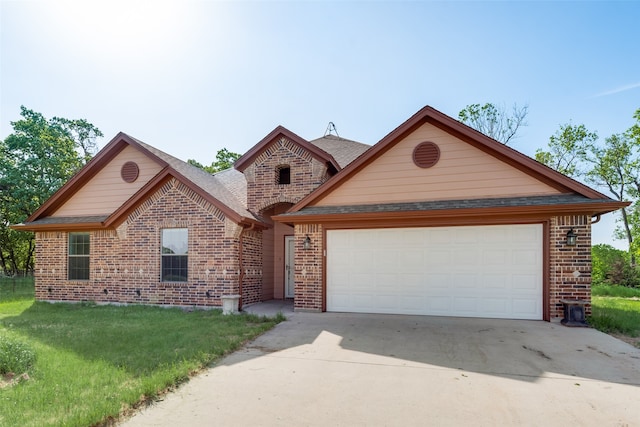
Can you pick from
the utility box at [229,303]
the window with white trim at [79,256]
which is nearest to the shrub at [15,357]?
the utility box at [229,303]

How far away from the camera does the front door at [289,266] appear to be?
45.3 ft

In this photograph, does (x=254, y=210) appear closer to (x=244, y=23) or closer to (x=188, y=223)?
(x=188, y=223)

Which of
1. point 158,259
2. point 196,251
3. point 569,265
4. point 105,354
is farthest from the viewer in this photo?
point 158,259

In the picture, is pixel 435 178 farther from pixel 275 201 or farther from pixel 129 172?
pixel 129 172

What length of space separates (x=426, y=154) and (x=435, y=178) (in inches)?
27.1

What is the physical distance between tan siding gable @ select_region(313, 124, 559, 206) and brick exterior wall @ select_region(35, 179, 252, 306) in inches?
119

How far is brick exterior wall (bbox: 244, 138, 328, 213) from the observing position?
40.7 feet

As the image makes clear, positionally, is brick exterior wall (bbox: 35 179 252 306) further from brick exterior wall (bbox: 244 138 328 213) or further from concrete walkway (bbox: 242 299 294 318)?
brick exterior wall (bbox: 244 138 328 213)

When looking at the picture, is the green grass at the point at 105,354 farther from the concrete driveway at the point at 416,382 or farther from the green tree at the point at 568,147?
the green tree at the point at 568,147

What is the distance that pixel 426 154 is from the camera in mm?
10266

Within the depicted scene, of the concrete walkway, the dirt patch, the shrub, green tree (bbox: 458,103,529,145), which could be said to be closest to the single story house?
the concrete walkway

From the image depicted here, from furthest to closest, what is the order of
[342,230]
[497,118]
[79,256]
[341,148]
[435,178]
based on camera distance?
[497,118] < [341,148] < [79,256] < [342,230] < [435,178]

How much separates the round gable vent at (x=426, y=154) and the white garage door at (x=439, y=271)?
69.0 inches

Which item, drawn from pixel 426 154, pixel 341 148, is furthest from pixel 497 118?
pixel 426 154
